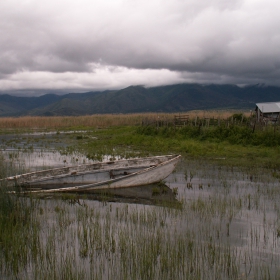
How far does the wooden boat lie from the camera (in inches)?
473

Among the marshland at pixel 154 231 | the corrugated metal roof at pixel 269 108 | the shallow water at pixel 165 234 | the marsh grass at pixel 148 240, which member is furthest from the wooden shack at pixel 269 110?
the marsh grass at pixel 148 240

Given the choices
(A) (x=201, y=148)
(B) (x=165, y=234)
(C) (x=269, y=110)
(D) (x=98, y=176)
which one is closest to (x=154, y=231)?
(B) (x=165, y=234)

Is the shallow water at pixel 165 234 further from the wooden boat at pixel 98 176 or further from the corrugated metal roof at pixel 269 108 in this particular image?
the corrugated metal roof at pixel 269 108

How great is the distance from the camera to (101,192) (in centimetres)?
1177

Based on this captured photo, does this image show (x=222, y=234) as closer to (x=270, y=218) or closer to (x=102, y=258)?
(x=270, y=218)

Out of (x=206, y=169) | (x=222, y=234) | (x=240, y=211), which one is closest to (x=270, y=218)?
(x=240, y=211)

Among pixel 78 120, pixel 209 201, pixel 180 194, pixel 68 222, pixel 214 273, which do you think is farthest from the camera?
pixel 78 120

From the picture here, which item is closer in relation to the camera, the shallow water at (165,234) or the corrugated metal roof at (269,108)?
the shallow water at (165,234)

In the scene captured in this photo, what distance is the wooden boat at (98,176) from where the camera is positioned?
39.4 feet

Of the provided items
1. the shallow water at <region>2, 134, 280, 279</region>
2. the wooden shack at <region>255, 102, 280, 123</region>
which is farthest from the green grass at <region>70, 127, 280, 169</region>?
the wooden shack at <region>255, 102, 280, 123</region>

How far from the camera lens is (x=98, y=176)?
13.0 meters

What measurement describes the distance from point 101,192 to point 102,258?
5190 millimetres

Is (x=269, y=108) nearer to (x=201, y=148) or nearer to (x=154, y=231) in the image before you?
(x=201, y=148)

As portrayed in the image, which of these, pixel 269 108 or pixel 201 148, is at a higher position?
pixel 269 108
